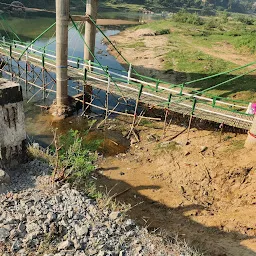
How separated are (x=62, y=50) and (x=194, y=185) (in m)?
10.3

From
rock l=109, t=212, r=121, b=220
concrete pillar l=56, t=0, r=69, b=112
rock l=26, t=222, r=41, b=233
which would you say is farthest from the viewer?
concrete pillar l=56, t=0, r=69, b=112

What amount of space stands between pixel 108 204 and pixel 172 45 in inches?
1310

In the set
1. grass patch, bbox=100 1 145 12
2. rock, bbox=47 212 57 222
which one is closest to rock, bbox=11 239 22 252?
rock, bbox=47 212 57 222

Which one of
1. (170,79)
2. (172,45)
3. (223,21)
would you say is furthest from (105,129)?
(223,21)

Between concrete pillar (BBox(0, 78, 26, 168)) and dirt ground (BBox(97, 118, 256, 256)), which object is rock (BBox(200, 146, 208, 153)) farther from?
concrete pillar (BBox(0, 78, 26, 168))

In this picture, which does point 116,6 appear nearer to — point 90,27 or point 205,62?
point 205,62

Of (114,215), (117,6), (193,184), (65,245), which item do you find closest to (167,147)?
(193,184)

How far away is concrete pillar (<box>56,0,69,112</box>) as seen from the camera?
14.9 metres

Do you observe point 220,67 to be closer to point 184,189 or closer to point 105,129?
point 105,129

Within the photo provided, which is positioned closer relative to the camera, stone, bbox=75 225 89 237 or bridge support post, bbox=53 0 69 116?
stone, bbox=75 225 89 237

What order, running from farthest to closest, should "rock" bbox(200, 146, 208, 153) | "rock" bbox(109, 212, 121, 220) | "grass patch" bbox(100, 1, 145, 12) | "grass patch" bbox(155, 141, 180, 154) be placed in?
"grass patch" bbox(100, 1, 145, 12)
"grass patch" bbox(155, 141, 180, 154)
"rock" bbox(200, 146, 208, 153)
"rock" bbox(109, 212, 121, 220)

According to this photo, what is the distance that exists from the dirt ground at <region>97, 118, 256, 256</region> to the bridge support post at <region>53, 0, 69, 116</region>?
553 cm

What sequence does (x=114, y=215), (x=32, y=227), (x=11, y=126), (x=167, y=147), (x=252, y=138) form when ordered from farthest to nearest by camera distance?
(x=167, y=147) → (x=252, y=138) → (x=11, y=126) → (x=114, y=215) → (x=32, y=227)

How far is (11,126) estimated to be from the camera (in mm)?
7832
